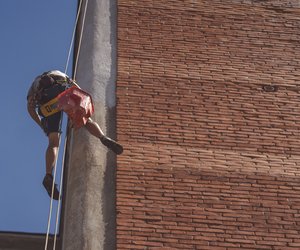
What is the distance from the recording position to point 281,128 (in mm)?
9734

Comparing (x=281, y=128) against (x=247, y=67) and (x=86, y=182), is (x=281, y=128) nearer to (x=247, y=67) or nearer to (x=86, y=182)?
(x=247, y=67)

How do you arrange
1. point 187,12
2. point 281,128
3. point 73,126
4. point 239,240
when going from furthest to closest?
1. point 187,12
2. point 281,128
3. point 73,126
4. point 239,240

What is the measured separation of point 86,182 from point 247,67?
3.33 metres

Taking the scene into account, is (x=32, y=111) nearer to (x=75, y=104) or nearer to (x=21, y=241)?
(x=75, y=104)

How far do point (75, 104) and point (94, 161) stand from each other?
811 millimetres

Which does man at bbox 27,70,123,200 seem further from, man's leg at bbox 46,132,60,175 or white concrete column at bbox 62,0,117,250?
Result: white concrete column at bbox 62,0,117,250

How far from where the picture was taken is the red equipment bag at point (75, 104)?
842cm

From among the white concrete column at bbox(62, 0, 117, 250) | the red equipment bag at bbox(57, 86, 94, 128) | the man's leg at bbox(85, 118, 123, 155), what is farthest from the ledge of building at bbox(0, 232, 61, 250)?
the red equipment bag at bbox(57, 86, 94, 128)

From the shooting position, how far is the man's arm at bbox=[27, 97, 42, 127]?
360 inches

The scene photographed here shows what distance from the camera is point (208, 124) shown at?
31.4ft

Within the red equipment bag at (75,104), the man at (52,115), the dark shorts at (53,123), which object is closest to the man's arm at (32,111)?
the man at (52,115)

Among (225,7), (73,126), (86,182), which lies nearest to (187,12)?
(225,7)

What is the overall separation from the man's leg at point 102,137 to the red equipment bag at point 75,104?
8.0 inches

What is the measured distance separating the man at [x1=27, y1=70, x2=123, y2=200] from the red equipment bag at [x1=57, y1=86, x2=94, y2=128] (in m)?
0.26
